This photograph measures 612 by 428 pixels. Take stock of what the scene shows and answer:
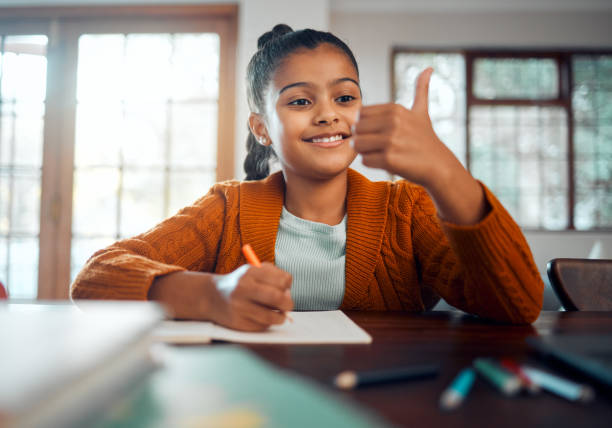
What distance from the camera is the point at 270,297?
53 centimetres

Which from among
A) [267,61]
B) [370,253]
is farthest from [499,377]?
[267,61]

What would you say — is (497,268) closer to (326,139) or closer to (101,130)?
(326,139)

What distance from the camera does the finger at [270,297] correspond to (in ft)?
1.73

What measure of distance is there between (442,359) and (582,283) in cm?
67

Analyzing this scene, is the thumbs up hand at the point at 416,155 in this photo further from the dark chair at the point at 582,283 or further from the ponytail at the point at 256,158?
the ponytail at the point at 256,158

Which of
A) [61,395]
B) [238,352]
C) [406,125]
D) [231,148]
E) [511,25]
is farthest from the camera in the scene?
[511,25]

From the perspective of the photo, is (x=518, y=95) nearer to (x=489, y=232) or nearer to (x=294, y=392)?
(x=489, y=232)

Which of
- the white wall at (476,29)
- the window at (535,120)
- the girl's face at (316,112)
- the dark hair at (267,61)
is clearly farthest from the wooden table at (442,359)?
the window at (535,120)

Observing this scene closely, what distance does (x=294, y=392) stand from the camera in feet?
0.99

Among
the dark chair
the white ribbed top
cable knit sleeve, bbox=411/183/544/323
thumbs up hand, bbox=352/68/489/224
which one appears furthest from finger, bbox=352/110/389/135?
the dark chair

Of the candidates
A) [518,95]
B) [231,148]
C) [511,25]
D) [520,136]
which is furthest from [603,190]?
[231,148]

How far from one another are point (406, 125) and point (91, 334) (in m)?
0.44

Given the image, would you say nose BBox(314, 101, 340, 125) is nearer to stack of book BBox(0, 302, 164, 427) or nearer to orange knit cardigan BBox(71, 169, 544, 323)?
orange knit cardigan BBox(71, 169, 544, 323)

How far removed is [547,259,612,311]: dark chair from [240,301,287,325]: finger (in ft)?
2.21
